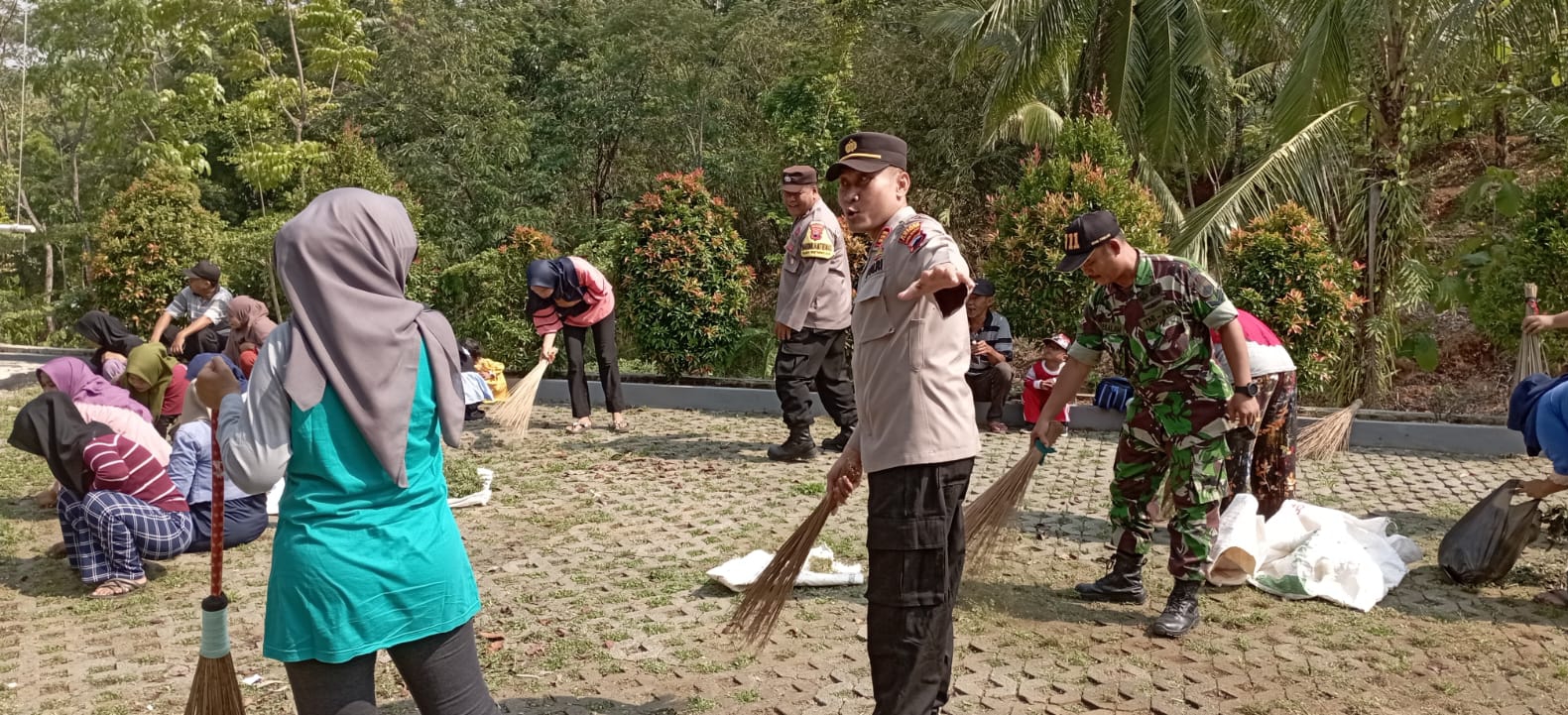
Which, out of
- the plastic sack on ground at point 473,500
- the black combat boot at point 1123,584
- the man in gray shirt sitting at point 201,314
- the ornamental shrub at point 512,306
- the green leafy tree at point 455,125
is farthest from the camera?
the green leafy tree at point 455,125

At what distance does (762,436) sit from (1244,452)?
14.7ft

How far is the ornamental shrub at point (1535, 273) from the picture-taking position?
341 inches

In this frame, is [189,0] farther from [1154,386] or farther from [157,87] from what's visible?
[1154,386]

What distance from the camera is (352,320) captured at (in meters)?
2.71

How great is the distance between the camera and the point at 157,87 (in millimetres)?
23953

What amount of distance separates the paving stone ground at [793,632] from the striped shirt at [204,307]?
2.75m

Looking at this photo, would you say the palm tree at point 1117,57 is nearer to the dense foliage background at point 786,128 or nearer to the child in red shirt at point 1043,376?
the dense foliage background at point 786,128

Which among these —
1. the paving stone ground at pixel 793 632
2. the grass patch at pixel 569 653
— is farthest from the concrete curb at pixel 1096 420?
the grass patch at pixel 569 653

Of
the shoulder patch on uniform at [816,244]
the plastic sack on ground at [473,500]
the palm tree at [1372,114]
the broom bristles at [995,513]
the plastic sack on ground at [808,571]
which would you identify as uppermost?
the palm tree at [1372,114]

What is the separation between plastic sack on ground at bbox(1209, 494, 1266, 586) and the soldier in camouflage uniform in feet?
1.55

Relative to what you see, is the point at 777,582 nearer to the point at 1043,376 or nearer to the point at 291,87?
the point at 1043,376

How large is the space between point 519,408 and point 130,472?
3392mm

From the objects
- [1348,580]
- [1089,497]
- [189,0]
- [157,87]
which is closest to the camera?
[1348,580]

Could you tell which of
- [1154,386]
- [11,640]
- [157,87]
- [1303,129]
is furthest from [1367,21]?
[157,87]
